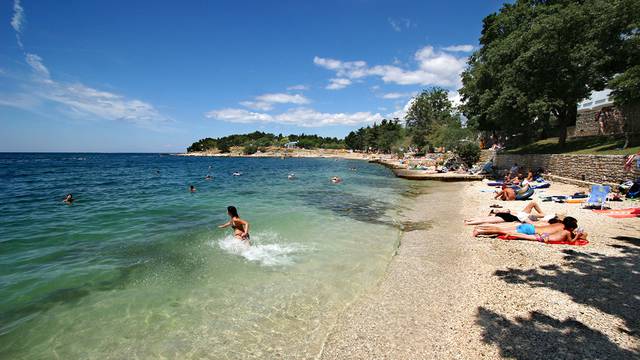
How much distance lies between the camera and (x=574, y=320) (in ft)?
15.8

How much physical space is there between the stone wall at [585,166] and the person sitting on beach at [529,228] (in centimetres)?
1027

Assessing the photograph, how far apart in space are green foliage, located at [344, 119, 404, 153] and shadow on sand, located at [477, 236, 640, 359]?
86.6 meters

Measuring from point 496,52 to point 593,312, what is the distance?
94.5 ft

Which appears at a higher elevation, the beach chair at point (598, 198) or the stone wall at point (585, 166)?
the stone wall at point (585, 166)

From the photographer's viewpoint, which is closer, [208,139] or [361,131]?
[361,131]

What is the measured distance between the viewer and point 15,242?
35.3ft

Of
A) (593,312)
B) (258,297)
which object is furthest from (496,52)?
(258,297)

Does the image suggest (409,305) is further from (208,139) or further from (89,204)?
(208,139)

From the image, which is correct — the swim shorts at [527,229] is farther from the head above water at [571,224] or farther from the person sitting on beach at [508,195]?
the person sitting on beach at [508,195]

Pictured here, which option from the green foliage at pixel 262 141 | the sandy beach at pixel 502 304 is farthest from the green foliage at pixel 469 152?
the green foliage at pixel 262 141

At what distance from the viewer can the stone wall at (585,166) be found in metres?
15.7

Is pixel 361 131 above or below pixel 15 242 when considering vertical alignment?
above

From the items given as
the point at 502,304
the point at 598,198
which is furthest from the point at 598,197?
the point at 502,304

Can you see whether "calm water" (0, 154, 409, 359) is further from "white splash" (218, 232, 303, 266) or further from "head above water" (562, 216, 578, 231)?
"head above water" (562, 216, 578, 231)
